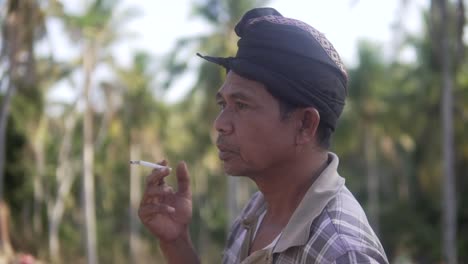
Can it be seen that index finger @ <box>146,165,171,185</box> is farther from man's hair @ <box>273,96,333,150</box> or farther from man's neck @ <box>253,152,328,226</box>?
man's hair @ <box>273,96,333,150</box>

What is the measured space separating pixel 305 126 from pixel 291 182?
5.3 inches

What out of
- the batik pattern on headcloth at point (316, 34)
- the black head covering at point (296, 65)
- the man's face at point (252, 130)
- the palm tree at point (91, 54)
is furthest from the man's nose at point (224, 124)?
the palm tree at point (91, 54)

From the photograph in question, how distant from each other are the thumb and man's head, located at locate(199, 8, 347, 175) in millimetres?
469

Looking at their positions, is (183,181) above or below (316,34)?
below

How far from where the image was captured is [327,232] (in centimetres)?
155

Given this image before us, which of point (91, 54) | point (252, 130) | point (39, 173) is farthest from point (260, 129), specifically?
point (39, 173)

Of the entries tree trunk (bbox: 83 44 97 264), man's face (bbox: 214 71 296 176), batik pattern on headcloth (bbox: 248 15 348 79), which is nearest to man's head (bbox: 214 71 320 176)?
man's face (bbox: 214 71 296 176)

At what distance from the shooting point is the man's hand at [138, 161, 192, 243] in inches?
81.7

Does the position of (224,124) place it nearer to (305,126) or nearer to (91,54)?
(305,126)

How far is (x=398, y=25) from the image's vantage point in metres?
17.1

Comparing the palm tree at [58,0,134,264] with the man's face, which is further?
the palm tree at [58,0,134,264]

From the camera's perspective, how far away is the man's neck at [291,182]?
1.74 meters

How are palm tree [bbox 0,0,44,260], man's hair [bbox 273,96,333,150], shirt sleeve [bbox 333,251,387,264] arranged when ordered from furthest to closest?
1. palm tree [bbox 0,0,44,260]
2. man's hair [bbox 273,96,333,150]
3. shirt sleeve [bbox 333,251,387,264]

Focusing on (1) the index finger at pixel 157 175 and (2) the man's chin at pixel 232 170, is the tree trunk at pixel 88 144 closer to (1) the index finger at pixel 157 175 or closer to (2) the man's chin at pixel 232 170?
(1) the index finger at pixel 157 175
